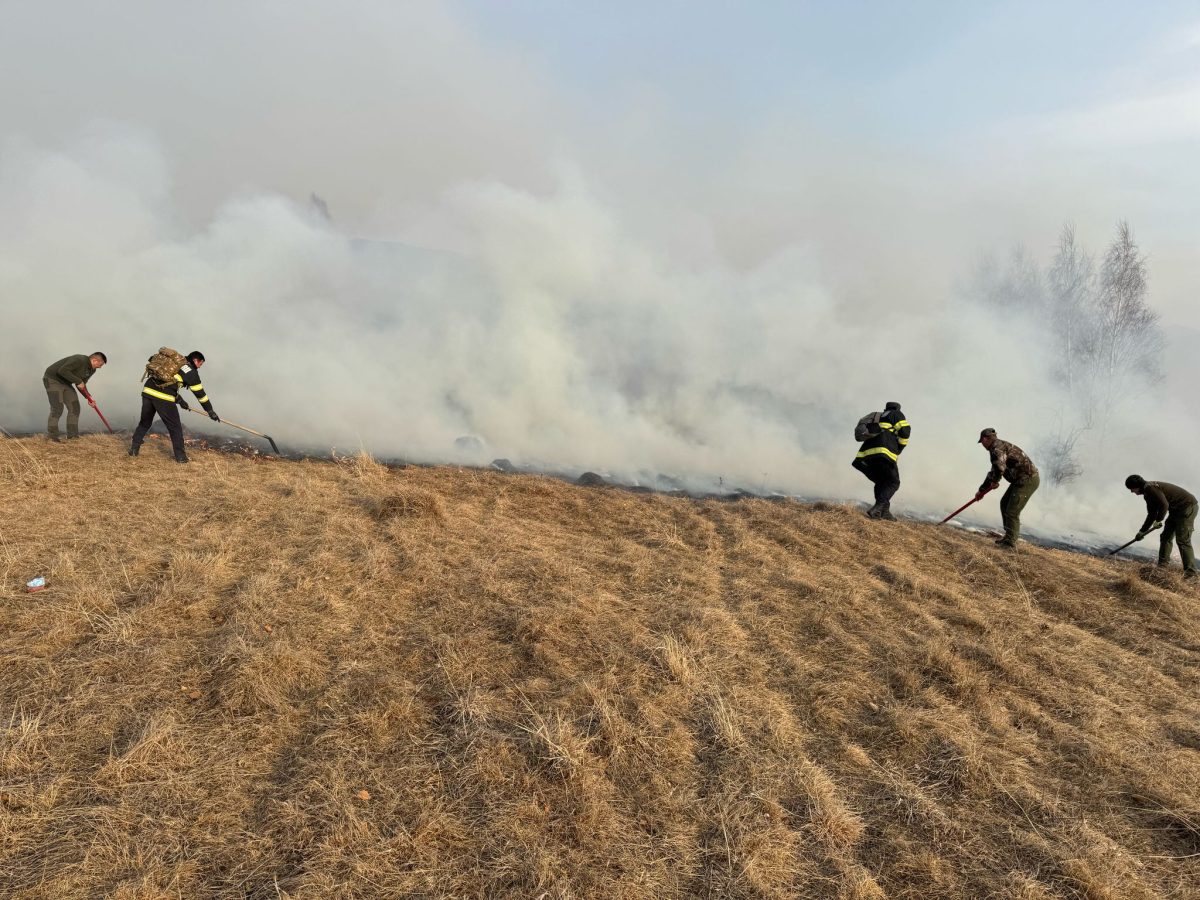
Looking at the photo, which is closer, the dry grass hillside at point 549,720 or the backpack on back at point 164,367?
the dry grass hillside at point 549,720

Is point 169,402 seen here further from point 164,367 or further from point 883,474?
point 883,474

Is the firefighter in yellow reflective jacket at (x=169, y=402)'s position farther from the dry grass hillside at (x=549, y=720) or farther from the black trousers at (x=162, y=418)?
the dry grass hillside at (x=549, y=720)

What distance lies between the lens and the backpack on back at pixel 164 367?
347 inches

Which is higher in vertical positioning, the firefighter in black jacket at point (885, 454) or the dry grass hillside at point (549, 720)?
the firefighter in black jacket at point (885, 454)

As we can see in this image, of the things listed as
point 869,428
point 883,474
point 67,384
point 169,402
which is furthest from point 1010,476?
point 67,384

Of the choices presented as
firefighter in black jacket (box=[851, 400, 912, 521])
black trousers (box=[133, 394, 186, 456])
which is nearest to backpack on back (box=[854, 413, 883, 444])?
firefighter in black jacket (box=[851, 400, 912, 521])

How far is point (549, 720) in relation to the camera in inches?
140

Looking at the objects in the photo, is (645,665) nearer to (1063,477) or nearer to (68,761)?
(68,761)

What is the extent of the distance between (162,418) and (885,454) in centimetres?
1113

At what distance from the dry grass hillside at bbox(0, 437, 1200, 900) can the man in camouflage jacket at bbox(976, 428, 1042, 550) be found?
1.82 meters

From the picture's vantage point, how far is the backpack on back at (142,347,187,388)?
8805 mm

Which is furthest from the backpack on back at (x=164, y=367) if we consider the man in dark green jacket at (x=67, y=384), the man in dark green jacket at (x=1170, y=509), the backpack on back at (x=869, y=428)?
the man in dark green jacket at (x=1170, y=509)

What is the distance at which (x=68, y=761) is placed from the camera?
3.05m

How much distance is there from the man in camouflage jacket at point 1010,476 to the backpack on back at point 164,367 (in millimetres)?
12124
